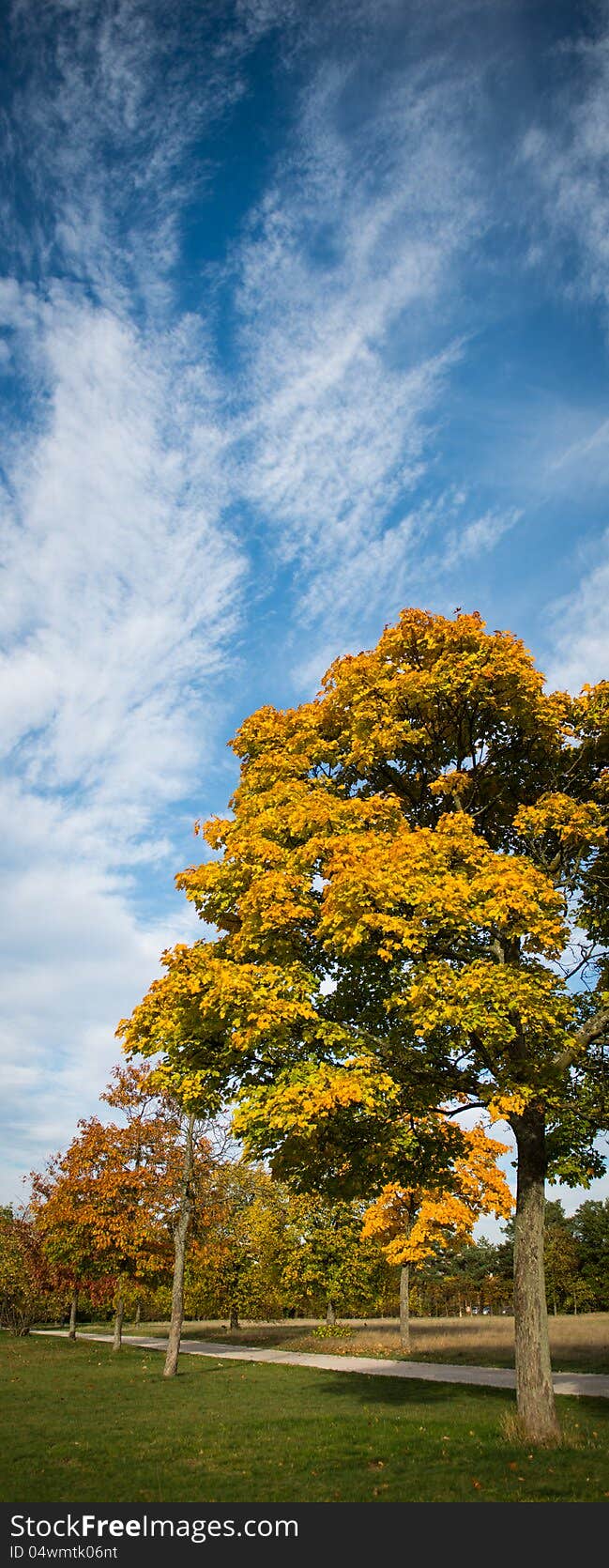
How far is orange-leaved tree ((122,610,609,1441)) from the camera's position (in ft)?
32.6

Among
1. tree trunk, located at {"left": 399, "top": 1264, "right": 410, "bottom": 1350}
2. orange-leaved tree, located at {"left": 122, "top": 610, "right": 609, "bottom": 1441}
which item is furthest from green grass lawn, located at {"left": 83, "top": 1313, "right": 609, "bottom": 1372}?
orange-leaved tree, located at {"left": 122, "top": 610, "right": 609, "bottom": 1441}

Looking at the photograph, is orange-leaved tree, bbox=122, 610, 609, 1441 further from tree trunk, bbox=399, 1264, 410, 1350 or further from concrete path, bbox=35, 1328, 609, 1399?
tree trunk, bbox=399, 1264, 410, 1350

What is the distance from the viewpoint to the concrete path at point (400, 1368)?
712 inches

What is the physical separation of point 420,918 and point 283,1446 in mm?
7149

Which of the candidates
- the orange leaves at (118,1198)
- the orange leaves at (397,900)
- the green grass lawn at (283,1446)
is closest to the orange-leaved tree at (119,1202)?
the orange leaves at (118,1198)

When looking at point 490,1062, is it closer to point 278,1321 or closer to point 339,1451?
point 339,1451

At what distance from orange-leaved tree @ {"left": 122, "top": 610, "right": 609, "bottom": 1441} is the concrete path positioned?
877 centimetres

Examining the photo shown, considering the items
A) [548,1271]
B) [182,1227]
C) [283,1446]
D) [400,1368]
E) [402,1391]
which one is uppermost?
[182,1227]

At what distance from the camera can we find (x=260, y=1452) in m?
10.4

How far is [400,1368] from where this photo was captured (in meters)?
22.8

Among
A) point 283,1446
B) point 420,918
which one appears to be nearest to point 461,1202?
point 283,1446

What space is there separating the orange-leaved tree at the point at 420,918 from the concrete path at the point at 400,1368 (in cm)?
877

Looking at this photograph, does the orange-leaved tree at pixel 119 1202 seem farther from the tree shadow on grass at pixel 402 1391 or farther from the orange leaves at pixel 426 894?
the orange leaves at pixel 426 894

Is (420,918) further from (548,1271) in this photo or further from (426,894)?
(548,1271)
